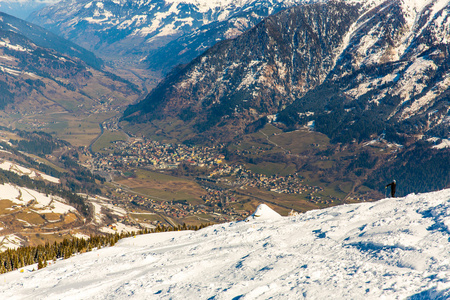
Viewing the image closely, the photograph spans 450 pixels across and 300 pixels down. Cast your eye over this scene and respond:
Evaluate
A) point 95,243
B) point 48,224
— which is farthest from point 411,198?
point 48,224

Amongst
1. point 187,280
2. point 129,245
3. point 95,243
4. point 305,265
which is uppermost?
point 305,265

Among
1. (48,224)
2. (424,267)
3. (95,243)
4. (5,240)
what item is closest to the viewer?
(424,267)

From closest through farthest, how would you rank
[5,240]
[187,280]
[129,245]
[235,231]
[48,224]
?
[187,280]
[235,231]
[129,245]
[5,240]
[48,224]

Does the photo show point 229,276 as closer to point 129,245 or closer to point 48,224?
point 129,245

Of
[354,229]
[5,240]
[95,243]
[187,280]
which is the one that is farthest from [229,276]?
[5,240]

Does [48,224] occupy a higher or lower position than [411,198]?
lower

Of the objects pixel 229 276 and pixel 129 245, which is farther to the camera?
pixel 129 245
